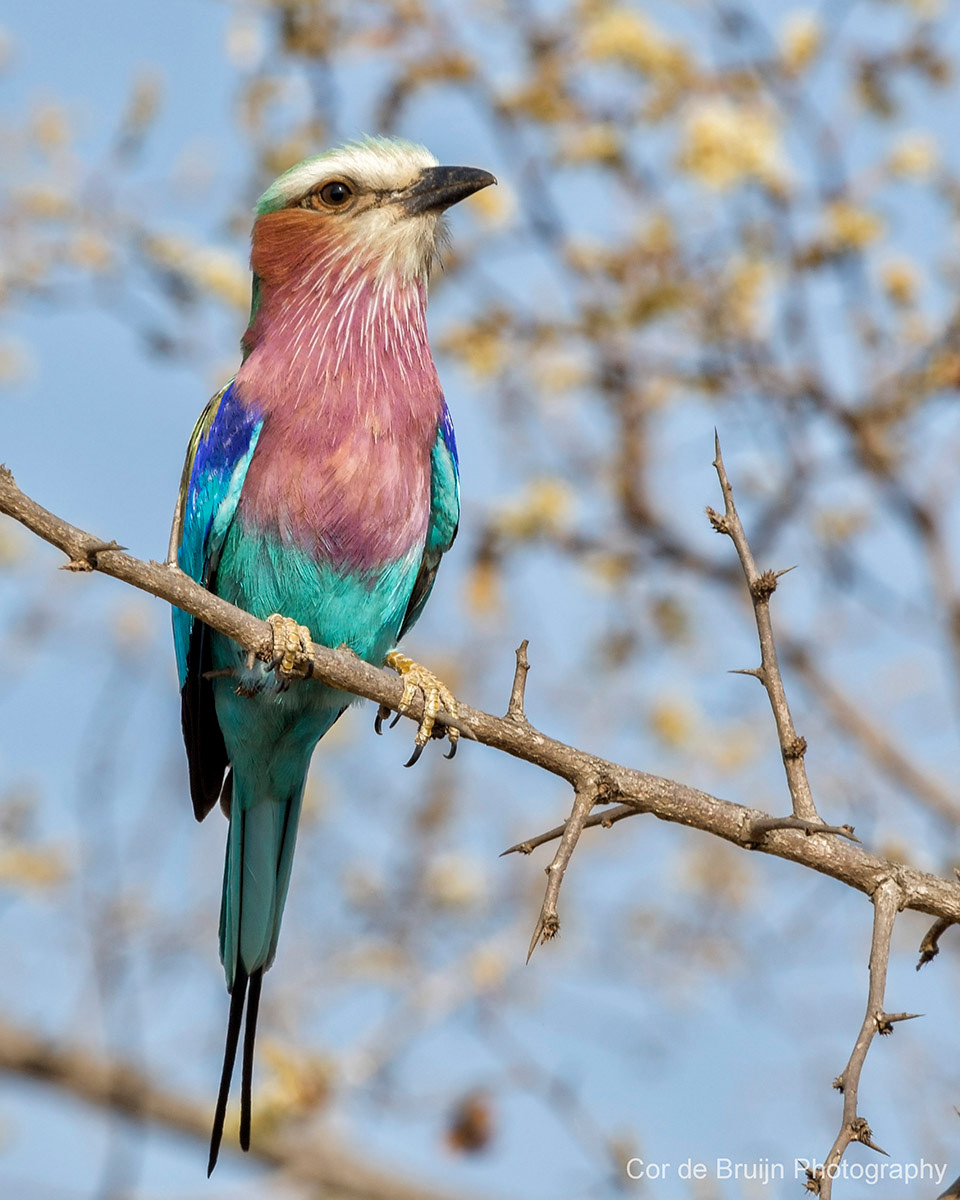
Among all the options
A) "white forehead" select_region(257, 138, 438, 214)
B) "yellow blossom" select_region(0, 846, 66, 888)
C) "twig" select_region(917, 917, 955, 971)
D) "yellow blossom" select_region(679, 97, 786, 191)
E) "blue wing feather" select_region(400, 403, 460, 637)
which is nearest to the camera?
"twig" select_region(917, 917, 955, 971)

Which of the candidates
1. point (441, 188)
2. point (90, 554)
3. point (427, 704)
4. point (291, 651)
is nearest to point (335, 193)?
point (441, 188)

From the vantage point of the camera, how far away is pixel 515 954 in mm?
7578

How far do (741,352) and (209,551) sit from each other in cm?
363

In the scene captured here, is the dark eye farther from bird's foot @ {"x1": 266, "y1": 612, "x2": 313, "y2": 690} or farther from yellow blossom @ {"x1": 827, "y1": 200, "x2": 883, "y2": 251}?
yellow blossom @ {"x1": 827, "y1": 200, "x2": 883, "y2": 251}

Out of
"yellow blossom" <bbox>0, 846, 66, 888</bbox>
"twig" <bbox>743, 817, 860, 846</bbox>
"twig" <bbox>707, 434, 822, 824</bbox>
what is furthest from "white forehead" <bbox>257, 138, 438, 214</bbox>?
"yellow blossom" <bbox>0, 846, 66, 888</bbox>

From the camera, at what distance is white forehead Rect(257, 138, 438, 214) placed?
4391 millimetres

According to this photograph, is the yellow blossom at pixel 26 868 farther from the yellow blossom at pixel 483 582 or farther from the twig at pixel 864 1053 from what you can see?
the twig at pixel 864 1053

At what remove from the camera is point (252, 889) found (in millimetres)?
4082

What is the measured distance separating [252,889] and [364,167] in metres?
2.21

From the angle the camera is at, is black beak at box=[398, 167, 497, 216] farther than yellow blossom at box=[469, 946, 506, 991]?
No

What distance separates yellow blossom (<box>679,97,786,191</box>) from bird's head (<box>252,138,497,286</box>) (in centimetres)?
229

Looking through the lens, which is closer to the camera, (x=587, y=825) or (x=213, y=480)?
(x=587, y=825)

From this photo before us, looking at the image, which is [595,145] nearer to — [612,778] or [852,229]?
[852,229]

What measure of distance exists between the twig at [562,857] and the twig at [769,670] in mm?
385
